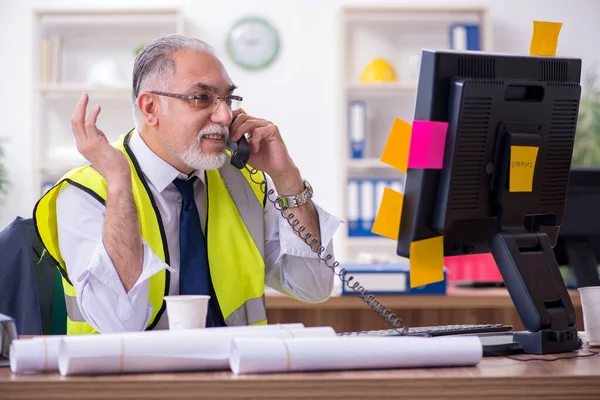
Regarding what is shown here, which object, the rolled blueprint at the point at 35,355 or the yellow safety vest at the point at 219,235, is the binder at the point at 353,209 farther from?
the rolled blueprint at the point at 35,355

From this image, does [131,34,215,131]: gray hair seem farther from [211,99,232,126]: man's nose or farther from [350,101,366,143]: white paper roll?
[350,101,366,143]: white paper roll

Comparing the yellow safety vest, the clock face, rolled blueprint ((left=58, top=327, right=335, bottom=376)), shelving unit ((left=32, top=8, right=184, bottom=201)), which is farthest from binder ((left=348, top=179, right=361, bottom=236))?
rolled blueprint ((left=58, top=327, right=335, bottom=376))

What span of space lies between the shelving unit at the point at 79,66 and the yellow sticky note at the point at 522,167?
3.44 metres

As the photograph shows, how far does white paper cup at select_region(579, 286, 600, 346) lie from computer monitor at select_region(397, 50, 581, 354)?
61 millimetres

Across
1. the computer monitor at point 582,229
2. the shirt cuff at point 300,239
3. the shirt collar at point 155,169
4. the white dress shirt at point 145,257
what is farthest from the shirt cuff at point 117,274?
the computer monitor at point 582,229

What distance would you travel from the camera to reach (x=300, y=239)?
6.63 ft

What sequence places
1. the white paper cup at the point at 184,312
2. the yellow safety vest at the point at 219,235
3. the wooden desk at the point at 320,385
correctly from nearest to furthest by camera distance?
the wooden desk at the point at 320,385
the white paper cup at the point at 184,312
the yellow safety vest at the point at 219,235

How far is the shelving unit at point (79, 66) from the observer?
468 cm

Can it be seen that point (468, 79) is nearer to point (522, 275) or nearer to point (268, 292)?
point (522, 275)

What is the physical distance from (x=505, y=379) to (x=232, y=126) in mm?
1058

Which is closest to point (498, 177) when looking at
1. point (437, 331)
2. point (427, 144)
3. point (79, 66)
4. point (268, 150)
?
point (427, 144)

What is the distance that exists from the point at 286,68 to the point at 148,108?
2.98 metres

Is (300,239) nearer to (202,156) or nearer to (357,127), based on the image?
(202,156)

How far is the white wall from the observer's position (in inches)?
194
